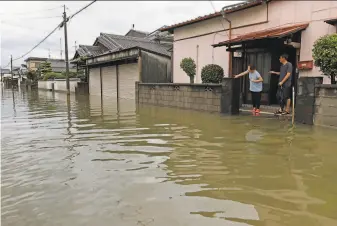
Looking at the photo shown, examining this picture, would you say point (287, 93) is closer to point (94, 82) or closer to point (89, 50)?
point (94, 82)

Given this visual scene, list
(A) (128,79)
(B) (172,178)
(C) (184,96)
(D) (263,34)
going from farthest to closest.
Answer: (A) (128,79) → (C) (184,96) → (D) (263,34) → (B) (172,178)

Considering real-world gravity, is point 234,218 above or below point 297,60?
below

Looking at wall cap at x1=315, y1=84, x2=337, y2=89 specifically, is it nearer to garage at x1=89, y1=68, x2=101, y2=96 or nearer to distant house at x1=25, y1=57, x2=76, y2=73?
garage at x1=89, y1=68, x2=101, y2=96

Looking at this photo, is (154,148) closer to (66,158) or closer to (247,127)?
(66,158)

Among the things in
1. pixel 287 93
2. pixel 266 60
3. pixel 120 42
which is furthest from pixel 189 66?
pixel 120 42

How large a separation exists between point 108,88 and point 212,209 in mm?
19199

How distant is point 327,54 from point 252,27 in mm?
4721

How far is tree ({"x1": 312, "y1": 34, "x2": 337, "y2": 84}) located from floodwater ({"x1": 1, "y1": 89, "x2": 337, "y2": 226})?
5.35ft

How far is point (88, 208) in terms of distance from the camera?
9.21ft

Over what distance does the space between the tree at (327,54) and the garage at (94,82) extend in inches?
701

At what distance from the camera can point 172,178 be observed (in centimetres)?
360

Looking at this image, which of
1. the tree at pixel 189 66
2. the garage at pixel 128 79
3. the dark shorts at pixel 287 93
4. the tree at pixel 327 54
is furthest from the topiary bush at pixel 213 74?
the garage at pixel 128 79

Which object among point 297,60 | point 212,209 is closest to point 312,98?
point 297,60

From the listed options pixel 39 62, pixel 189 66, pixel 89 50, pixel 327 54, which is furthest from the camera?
pixel 39 62
